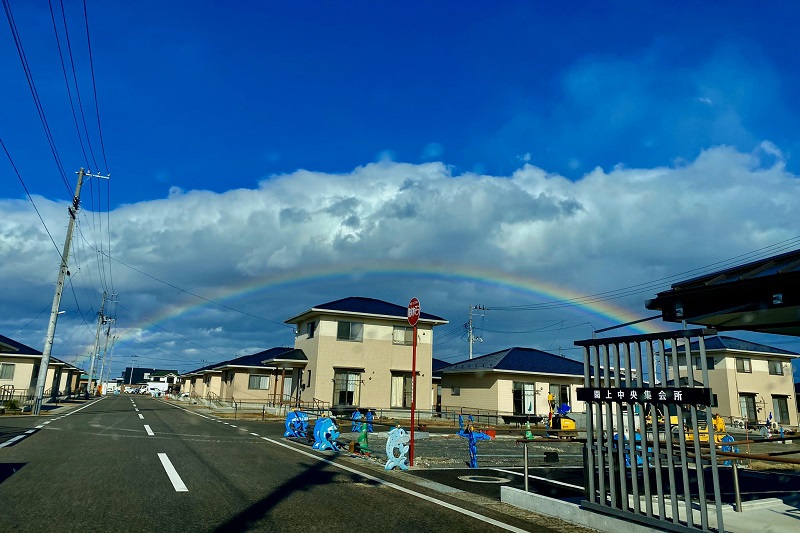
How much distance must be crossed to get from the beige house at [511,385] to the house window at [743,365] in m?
14.0

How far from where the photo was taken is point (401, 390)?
37500 millimetres

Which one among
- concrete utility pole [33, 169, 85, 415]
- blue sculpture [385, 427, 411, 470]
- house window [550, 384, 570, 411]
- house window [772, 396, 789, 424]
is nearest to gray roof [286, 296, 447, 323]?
house window [550, 384, 570, 411]

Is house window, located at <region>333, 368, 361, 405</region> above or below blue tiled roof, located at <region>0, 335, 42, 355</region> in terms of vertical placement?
below

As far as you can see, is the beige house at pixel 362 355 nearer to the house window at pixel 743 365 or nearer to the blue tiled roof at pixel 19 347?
the blue tiled roof at pixel 19 347

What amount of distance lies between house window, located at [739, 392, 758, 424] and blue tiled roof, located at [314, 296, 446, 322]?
85.4 feet

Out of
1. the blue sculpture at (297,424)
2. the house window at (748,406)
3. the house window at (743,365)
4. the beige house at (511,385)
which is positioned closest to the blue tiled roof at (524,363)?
the beige house at (511,385)

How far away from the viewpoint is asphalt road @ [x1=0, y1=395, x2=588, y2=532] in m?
6.36

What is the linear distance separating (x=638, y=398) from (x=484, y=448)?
43.0ft

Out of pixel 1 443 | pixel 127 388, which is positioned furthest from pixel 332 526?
pixel 127 388

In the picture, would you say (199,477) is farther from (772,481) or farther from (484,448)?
(772,481)

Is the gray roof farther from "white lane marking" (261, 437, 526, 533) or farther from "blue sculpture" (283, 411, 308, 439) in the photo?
"white lane marking" (261, 437, 526, 533)

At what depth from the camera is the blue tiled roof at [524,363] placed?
3688cm

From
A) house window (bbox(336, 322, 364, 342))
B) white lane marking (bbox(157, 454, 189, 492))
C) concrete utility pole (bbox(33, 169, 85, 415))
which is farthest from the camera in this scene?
house window (bbox(336, 322, 364, 342))

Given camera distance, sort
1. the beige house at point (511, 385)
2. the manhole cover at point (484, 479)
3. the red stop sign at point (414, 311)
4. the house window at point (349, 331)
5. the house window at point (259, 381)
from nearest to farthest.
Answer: the manhole cover at point (484, 479) → the red stop sign at point (414, 311) → the beige house at point (511, 385) → the house window at point (349, 331) → the house window at point (259, 381)
